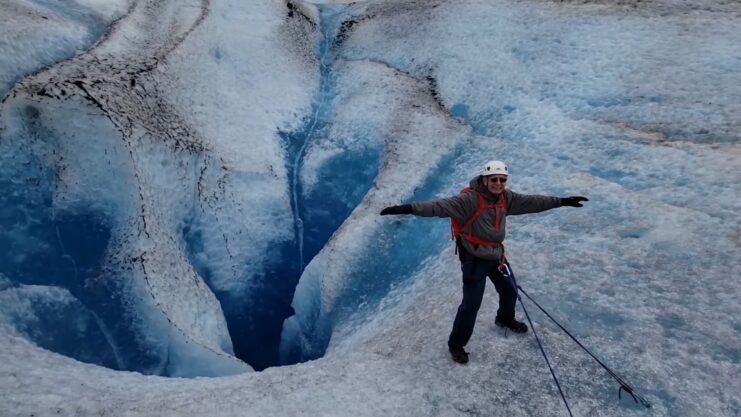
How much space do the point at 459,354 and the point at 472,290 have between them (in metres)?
0.73

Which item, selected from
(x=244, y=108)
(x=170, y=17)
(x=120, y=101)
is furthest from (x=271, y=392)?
(x=170, y=17)

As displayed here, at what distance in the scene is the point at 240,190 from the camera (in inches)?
380

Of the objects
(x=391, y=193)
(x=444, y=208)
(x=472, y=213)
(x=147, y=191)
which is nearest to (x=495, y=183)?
(x=472, y=213)

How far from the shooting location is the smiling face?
16.9 feet

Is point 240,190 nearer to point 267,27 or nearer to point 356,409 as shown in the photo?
point 267,27

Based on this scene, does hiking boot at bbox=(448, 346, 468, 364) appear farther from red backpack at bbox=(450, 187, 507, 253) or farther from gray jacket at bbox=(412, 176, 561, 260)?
red backpack at bbox=(450, 187, 507, 253)

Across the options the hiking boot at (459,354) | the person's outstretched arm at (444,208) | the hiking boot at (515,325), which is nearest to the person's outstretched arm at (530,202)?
the person's outstretched arm at (444,208)

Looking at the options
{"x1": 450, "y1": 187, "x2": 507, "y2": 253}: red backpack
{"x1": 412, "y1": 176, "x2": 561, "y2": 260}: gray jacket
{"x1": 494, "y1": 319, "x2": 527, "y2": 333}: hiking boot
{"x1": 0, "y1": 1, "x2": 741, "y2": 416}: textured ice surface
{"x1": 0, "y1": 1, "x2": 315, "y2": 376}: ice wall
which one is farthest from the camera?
{"x1": 0, "y1": 1, "x2": 315, "y2": 376}: ice wall

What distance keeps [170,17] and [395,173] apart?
5.95m

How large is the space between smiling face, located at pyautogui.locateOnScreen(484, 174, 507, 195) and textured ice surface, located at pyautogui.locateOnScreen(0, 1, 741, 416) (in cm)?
166

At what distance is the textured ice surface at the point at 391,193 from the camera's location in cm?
548

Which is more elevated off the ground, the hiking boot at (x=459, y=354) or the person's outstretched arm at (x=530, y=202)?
the person's outstretched arm at (x=530, y=202)

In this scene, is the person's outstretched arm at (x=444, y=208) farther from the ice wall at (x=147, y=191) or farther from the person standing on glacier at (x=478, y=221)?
the ice wall at (x=147, y=191)

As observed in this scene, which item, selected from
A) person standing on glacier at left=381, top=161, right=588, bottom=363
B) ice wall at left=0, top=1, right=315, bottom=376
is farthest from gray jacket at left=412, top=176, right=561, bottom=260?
ice wall at left=0, top=1, right=315, bottom=376
